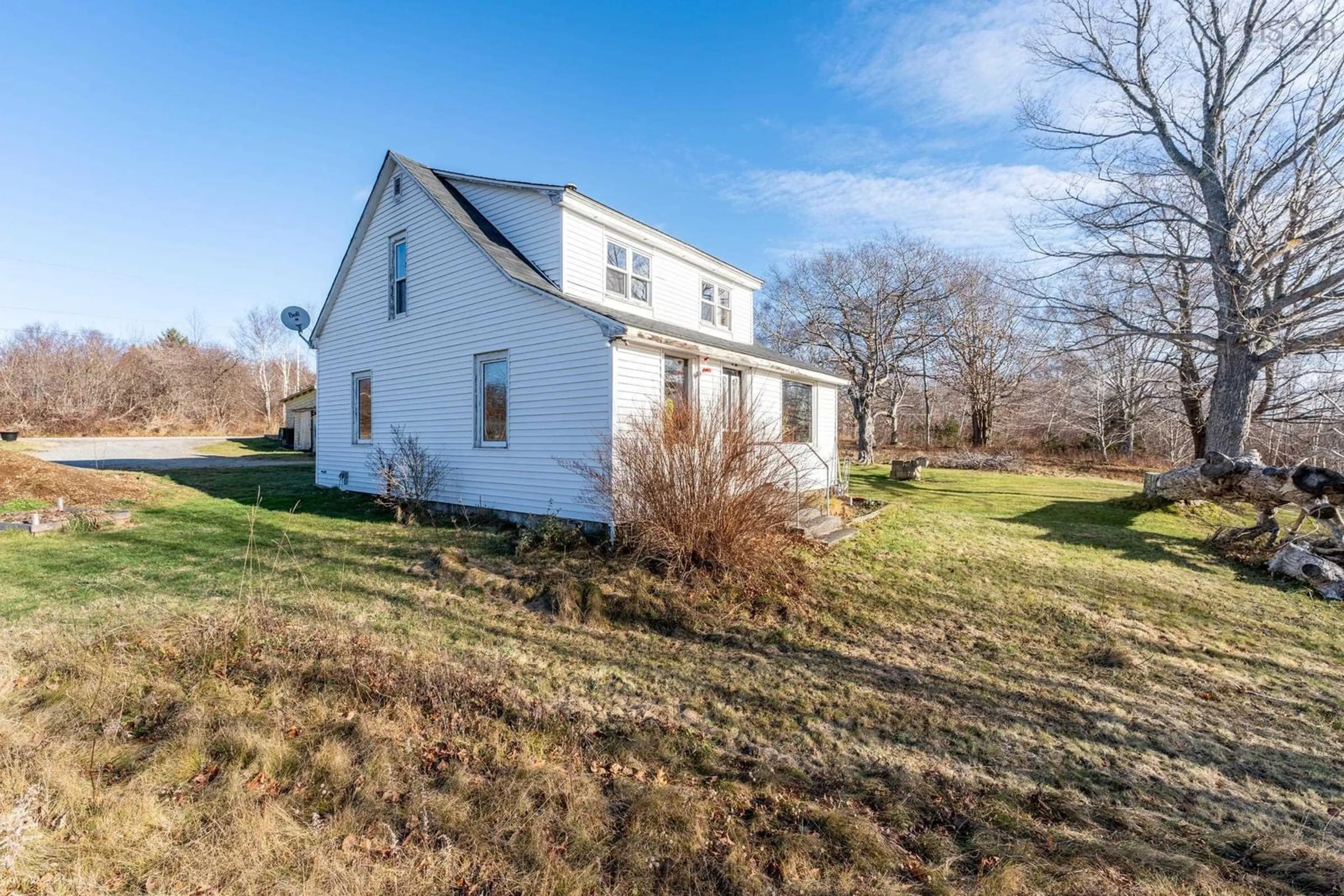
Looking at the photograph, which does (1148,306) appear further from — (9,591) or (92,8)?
(92,8)

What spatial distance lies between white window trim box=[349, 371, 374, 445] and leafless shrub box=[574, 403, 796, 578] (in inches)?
339

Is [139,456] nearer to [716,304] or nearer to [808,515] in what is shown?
[716,304]

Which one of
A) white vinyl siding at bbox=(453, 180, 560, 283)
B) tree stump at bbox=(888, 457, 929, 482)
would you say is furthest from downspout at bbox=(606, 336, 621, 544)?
tree stump at bbox=(888, 457, 929, 482)

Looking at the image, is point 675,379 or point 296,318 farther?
point 296,318

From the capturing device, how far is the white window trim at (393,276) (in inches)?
460

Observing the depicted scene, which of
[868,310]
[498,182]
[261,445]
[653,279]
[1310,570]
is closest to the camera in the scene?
[1310,570]

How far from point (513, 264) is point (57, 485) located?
9445 millimetres

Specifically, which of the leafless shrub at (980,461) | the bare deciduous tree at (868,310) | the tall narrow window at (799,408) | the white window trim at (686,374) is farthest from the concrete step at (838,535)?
the leafless shrub at (980,461)

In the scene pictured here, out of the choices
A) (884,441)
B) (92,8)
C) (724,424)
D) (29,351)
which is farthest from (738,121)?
(29,351)

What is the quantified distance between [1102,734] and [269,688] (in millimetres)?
5897

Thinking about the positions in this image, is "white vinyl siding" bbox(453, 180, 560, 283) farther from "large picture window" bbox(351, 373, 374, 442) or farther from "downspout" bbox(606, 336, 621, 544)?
"large picture window" bbox(351, 373, 374, 442)

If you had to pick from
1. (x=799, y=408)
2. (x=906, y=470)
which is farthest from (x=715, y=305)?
(x=906, y=470)

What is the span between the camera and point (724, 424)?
6711mm

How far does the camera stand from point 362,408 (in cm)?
1285
